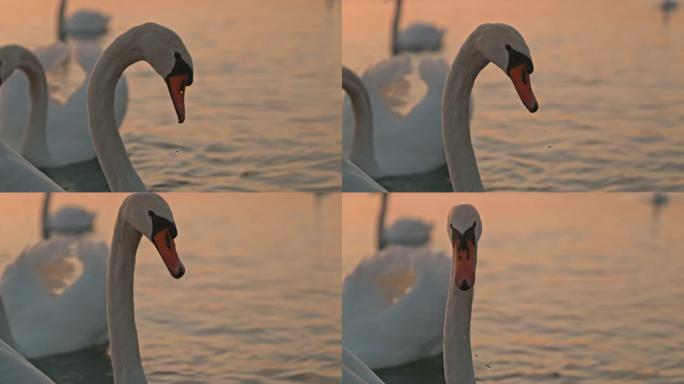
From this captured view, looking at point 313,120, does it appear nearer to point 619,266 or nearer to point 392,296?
point 392,296

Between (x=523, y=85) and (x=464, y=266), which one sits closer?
(x=464, y=266)

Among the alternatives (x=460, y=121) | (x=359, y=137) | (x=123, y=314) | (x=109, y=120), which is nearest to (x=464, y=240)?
(x=460, y=121)

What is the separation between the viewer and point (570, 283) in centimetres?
547

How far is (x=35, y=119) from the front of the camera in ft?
17.7

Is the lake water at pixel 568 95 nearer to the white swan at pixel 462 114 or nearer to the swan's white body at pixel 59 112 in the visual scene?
the white swan at pixel 462 114

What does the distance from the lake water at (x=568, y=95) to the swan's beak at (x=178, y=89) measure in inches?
20.7

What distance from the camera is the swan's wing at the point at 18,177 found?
204 inches

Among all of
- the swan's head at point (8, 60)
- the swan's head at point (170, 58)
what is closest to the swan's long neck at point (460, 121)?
the swan's head at point (170, 58)

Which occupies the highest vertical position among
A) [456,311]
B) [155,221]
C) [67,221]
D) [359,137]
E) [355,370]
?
[359,137]

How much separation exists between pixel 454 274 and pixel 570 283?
759mm

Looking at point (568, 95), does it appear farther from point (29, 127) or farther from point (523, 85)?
point (29, 127)

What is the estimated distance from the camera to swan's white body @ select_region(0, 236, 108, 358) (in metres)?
5.47

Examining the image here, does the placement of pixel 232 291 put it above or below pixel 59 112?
below

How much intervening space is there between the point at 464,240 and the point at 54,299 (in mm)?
1379
